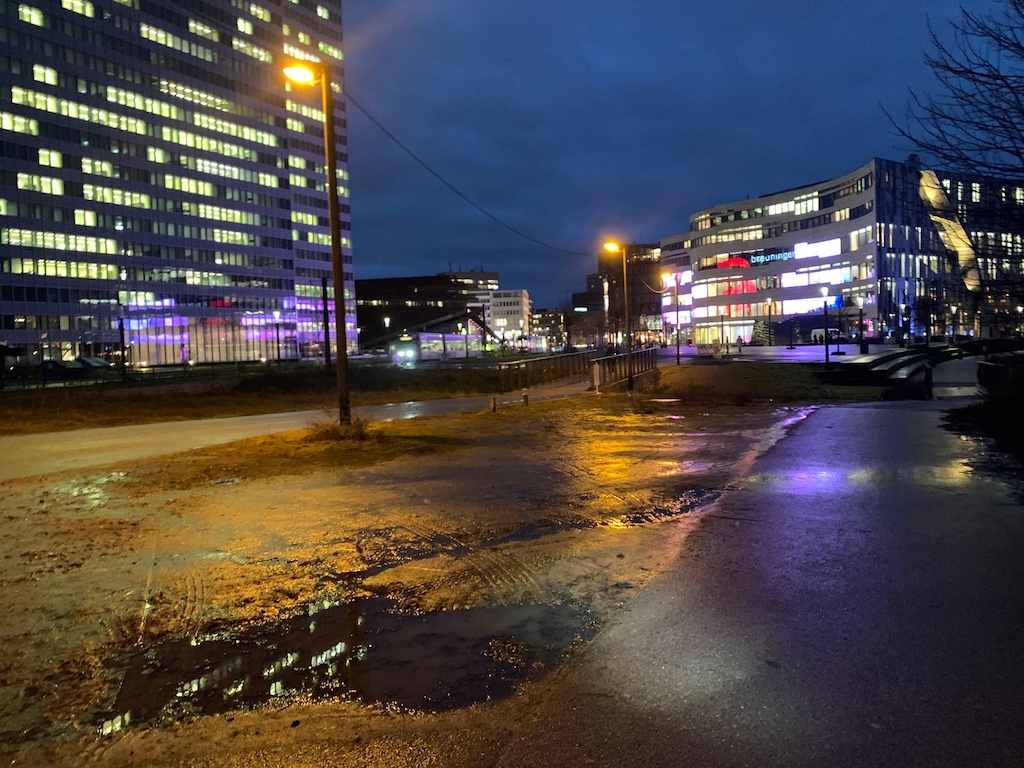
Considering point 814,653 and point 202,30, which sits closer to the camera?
point 814,653

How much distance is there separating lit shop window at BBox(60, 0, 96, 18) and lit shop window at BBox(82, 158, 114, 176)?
17439 mm

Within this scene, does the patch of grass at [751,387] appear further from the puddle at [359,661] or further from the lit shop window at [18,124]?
the lit shop window at [18,124]

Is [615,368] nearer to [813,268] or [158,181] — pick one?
[813,268]

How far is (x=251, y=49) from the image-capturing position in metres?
107

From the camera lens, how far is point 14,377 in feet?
132

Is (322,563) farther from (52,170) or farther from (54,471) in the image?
(52,170)

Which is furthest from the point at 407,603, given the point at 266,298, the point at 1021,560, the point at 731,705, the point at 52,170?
the point at 266,298

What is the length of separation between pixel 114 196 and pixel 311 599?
99.0 m

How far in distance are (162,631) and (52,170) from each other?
3793 inches

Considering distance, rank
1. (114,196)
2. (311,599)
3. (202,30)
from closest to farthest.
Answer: (311,599), (114,196), (202,30)

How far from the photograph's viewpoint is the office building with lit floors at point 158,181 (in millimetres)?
79938

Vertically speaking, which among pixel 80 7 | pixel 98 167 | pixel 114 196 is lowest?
pixel 114 196

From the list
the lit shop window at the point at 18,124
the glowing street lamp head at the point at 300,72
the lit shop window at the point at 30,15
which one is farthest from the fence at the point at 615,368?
the lit shop window at the point at 30,15

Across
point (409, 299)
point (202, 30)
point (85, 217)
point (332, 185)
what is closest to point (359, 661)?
point (332, 185)
